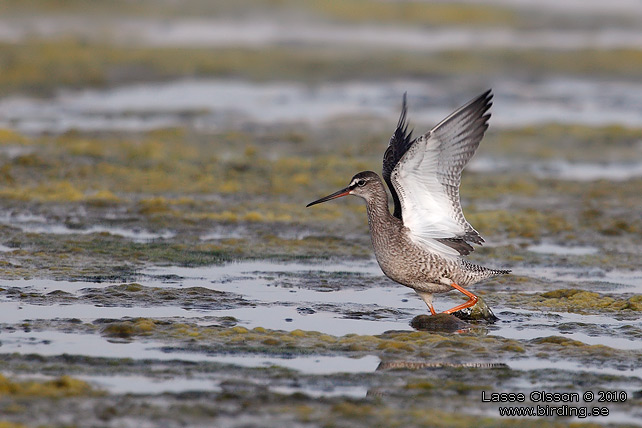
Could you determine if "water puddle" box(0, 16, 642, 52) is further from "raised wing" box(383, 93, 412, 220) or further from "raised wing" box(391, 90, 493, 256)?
"raised wing" box(391, 90, 493, 256)

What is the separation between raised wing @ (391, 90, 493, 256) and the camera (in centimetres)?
804

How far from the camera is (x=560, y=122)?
18406 mm

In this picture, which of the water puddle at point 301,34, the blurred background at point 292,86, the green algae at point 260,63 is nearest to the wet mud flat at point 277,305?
the blurred background at point 292,86

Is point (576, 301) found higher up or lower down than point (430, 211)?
lower down

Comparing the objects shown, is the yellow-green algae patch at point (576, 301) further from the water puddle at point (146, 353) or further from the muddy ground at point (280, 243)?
the water puddle at point (146, 353)

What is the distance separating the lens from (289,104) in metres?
20.1

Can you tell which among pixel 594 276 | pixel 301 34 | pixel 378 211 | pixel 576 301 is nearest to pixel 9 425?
pixel 378 211

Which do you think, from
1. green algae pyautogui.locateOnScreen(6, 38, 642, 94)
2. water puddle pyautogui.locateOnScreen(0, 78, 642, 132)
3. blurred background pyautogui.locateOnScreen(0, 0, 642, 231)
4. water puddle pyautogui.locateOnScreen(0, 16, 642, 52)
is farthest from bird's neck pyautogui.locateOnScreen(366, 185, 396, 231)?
water puddle pyautogui.locateOnScreen(0, 16, 642, 52)

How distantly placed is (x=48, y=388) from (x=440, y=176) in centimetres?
360

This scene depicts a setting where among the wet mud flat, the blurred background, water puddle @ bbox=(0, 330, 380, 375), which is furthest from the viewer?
the blurred background

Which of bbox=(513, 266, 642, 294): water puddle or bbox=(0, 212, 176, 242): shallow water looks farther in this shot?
bbox=(0, 212, 176, 242): shallow water

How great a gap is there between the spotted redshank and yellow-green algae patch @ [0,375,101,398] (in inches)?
122

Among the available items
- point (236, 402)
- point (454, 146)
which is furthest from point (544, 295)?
point (236, 402)

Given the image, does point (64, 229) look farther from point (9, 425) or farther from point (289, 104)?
point (289, 104)
